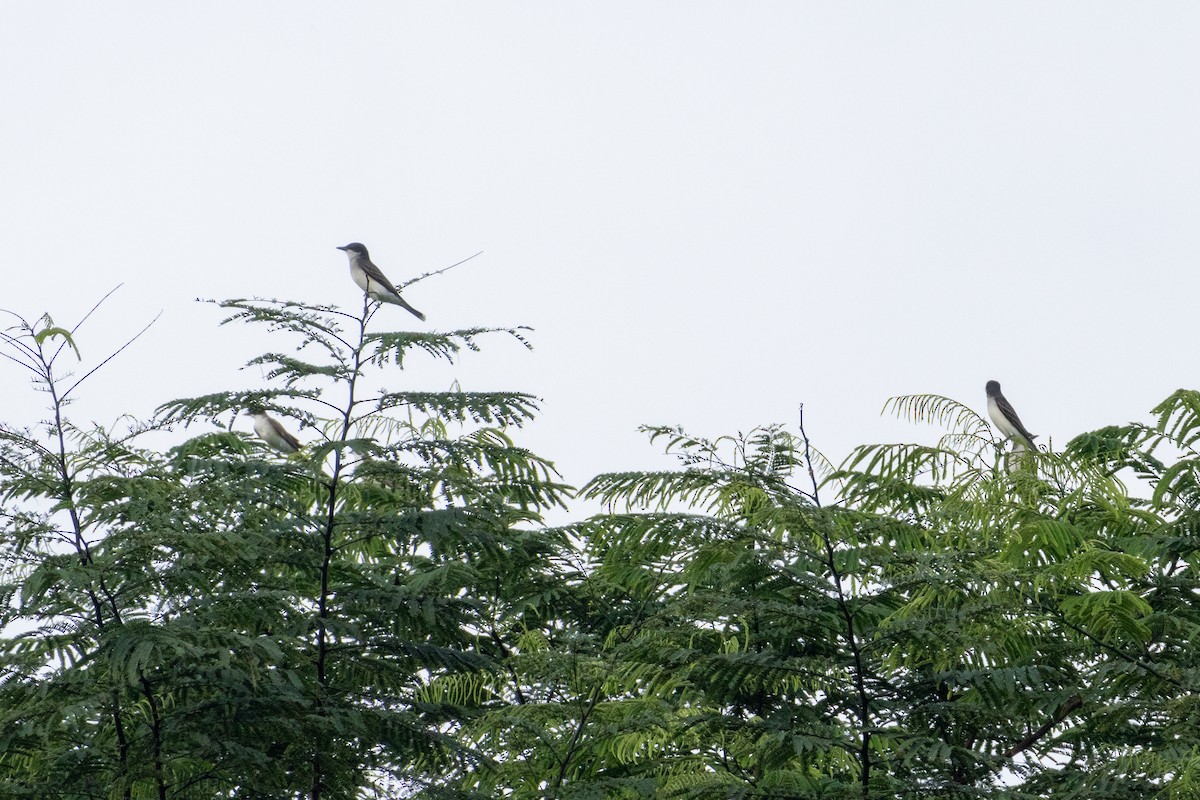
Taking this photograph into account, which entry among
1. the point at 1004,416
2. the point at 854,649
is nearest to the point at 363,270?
the point at 1004,416

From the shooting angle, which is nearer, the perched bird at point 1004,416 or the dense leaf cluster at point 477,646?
the dense leaf cluster at point 477,646

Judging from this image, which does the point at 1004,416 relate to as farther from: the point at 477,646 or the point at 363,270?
the point at 477,646

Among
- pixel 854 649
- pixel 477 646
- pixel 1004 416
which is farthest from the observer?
pixel 1004 416

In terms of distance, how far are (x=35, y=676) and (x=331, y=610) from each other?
160 centimetres

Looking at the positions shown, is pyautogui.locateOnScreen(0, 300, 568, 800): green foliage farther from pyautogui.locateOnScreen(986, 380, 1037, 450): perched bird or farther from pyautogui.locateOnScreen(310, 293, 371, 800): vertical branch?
pyautogui.locateOnScreen(986, 380, 1037, 450): perched bird

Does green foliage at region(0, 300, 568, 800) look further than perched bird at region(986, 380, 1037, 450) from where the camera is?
No

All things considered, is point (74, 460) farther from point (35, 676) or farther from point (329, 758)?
point (329, 758)

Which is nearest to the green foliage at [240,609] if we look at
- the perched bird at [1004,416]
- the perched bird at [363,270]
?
the perched bird at [363,270]

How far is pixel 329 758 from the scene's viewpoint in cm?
751

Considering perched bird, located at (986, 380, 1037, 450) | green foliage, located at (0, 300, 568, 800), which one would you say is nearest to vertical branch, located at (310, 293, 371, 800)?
green foliage, located at (0, 300, 568, 800)

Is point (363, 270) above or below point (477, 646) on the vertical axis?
above

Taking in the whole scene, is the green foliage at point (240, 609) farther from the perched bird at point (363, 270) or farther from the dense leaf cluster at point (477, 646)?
the perched bird at point (363, 270)

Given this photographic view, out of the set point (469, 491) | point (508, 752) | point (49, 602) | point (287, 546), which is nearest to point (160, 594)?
point (49, 602)

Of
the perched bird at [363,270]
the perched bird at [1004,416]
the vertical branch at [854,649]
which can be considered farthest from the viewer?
the perched bird at [1004,416]
